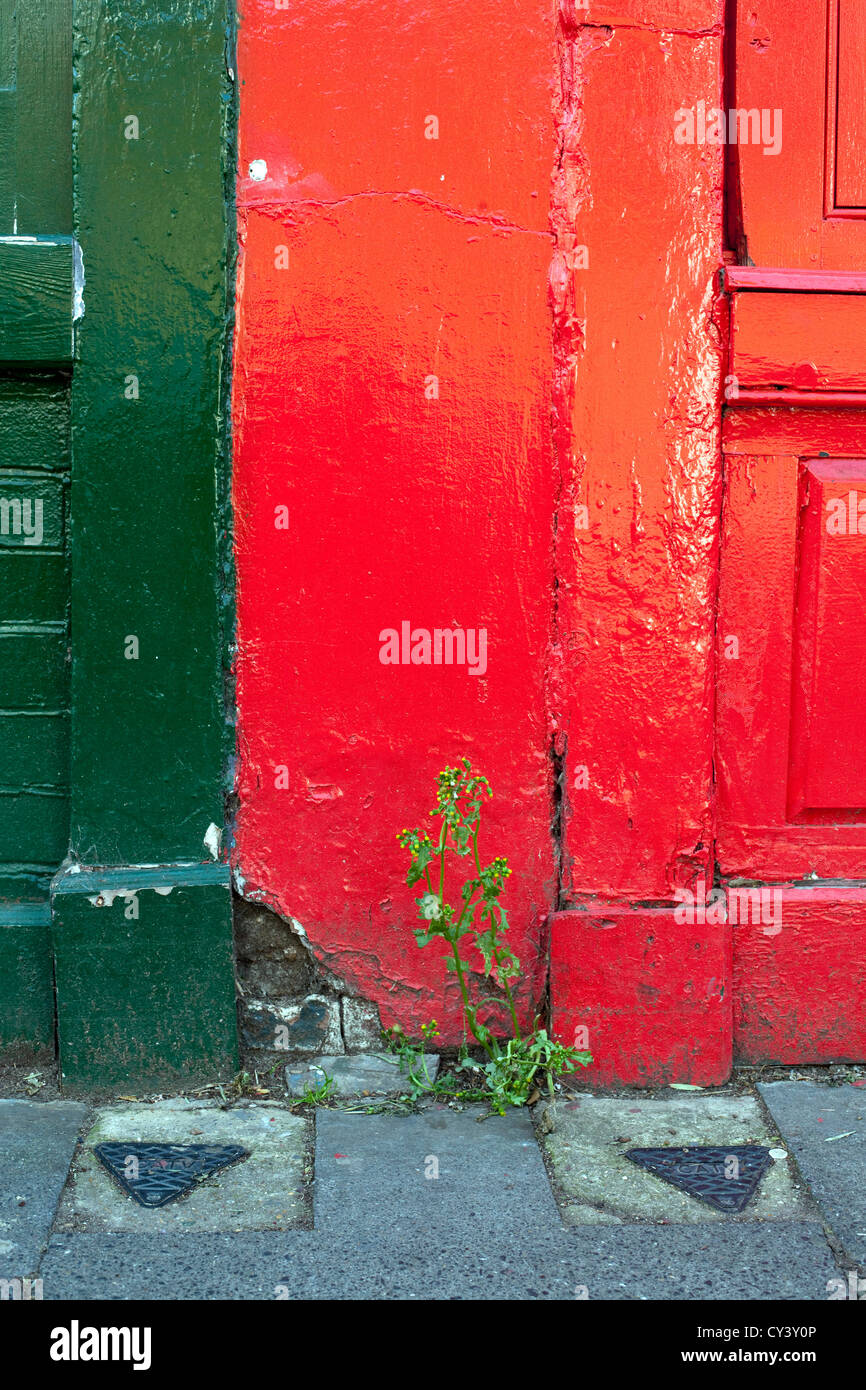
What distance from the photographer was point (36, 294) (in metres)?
2.67

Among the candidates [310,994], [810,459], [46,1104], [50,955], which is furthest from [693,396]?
[46,1104]

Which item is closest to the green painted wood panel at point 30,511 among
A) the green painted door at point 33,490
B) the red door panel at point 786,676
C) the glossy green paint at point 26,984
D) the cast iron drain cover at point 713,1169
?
the green painted door at point 33,490

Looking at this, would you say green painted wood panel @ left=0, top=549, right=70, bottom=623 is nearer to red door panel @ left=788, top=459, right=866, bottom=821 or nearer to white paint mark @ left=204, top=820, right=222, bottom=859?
white paint mark @ left=204, top=820, right=222, bottom=859

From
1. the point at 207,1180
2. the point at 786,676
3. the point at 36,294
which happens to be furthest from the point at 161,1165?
the point at 36,294

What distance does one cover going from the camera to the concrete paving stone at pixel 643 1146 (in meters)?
2.31

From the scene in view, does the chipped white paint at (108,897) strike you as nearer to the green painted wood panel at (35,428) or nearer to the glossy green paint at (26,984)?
the glossy green paint at (26,984)

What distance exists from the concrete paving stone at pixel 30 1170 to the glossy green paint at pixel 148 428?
61cm

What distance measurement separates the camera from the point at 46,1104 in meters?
2.72

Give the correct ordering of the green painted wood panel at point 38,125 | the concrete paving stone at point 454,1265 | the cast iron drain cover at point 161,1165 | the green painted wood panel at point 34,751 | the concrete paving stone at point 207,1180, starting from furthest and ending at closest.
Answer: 1. the green painted wood panel at point 34,751
2. the green painted wood panel at point 38,125
3. the cast iron drain cover at point 161,1165
4. the concrete paving stone at point 207,1180
5. the concrete paving stone at point 454,1265

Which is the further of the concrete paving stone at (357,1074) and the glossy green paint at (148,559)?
the concrete paving stone at (357,1074)

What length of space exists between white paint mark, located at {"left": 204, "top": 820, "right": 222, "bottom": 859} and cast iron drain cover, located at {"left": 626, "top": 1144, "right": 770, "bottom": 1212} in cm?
120

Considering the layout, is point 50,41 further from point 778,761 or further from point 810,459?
point 778,761

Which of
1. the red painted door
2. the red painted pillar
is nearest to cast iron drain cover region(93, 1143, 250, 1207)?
the red painted pillar

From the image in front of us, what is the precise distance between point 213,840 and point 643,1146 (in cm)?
124
